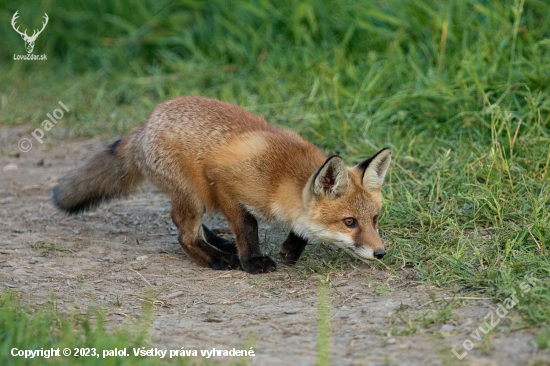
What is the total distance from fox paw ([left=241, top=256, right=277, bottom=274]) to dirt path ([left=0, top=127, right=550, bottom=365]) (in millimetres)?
67

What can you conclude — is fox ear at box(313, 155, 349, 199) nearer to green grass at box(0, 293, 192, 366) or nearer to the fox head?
the fox head

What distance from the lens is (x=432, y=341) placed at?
11.0 ft

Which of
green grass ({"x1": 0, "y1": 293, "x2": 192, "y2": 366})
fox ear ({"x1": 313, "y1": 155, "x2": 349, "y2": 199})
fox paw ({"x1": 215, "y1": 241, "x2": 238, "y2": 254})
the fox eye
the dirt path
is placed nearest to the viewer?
green grass ({"x1": 0, "y1": 293, "x2": 192, "y2": 366})

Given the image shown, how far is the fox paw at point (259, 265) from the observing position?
4.64 metres

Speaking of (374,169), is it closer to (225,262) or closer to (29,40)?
(225,262)

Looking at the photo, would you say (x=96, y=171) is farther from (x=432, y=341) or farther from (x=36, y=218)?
(x=432, y=341)

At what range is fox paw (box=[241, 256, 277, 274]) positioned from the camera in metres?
4.64

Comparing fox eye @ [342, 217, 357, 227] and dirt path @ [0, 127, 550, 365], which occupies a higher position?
fox eye @ [342, 217, 357, 227]

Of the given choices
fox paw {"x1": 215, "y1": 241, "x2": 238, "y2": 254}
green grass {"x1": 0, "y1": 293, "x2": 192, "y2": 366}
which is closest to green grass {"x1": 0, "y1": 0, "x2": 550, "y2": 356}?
fox paw {"x1": 215, "y1": 241, "x2": 238, "y2": 254}

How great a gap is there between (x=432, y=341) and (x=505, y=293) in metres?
0.67

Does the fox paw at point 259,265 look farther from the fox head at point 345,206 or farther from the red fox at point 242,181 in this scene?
the fox head at point 345,206

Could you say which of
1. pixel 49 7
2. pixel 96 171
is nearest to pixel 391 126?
pixel 96 171

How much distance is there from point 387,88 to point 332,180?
109 inches

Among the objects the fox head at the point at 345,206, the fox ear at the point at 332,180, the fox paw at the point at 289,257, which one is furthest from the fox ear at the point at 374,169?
the fox paw at the point at 289,257
